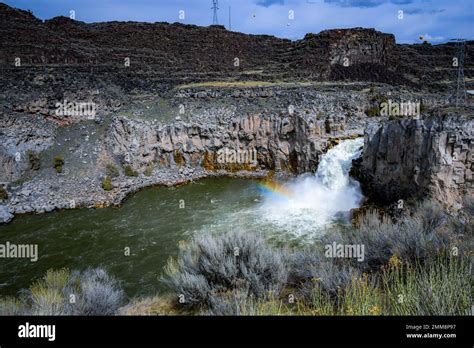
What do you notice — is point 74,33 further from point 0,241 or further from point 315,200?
point 315,200

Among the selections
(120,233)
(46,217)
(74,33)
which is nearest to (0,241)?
(46,217)

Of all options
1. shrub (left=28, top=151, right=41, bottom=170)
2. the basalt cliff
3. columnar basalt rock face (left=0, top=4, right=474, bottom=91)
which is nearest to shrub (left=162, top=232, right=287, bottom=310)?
the basalt cliff

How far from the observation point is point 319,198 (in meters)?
17.7

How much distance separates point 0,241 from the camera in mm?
14922

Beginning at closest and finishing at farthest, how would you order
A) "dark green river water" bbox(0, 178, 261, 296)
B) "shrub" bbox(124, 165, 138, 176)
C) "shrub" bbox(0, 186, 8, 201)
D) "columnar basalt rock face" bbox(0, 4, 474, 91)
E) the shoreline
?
1. "dark green river water" bbox(0, 178, 261, 296)
2. the shoreline
3. "shrub" bbox(0, 186, 8, 201)
4. "shrub" bbox(124, 165, 138, 176)
5. "columnar basalt rock face" bbox(0, 4, 474, 91)

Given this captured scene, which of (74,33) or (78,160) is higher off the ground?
(74,33)

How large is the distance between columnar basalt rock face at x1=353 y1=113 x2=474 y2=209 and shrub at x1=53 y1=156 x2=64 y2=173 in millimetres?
17396

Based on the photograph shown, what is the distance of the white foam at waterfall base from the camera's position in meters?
15.0

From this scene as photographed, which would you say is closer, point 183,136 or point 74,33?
point 183,136

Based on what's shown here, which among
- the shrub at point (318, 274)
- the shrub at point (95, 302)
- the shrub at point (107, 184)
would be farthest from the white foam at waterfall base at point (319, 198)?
the shrub at point (95, 302)

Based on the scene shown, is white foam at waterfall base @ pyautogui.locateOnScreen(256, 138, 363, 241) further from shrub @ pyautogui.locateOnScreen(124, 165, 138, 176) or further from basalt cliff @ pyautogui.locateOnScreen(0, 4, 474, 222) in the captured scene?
shrub @ pyautogui.locateOnScreen(124, 165, 138, 176)

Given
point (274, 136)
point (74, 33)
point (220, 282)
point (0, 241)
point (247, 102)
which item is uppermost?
point (74, 33)

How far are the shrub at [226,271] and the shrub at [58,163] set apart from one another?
1568 centimetres

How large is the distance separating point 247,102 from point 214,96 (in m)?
2.65
